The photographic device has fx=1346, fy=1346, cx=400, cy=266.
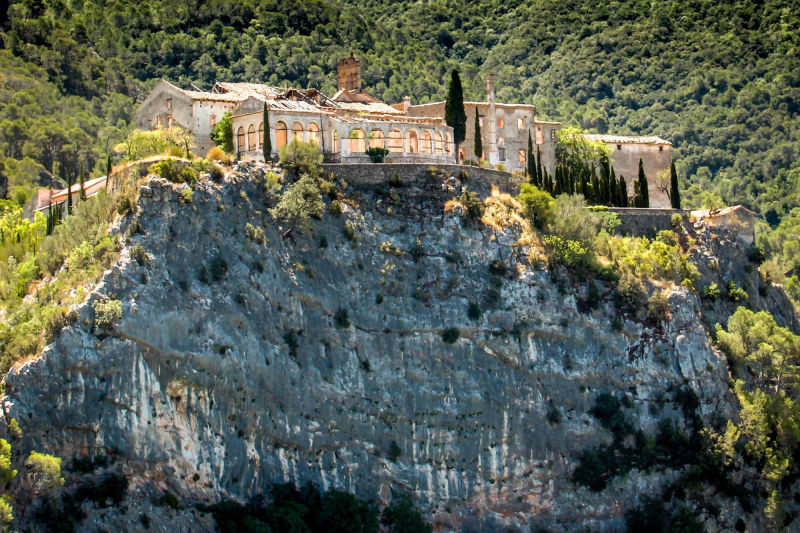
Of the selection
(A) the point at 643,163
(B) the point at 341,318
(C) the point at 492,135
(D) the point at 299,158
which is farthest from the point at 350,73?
(B) the point at 341,318

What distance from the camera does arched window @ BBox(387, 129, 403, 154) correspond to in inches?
2739

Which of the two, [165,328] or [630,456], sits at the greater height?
[165,328]

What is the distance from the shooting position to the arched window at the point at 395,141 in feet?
228

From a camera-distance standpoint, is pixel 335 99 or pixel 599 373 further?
pixel 335 99

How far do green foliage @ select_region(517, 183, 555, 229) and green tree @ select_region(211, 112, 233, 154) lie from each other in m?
15.3

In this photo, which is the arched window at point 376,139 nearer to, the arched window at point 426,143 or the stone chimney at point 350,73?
the arched window at point 426,143

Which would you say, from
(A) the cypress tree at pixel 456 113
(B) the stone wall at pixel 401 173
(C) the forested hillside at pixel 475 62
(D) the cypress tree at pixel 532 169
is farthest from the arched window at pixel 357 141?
(C) the forested hillside at pixel 475 62

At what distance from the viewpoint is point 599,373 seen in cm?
6725

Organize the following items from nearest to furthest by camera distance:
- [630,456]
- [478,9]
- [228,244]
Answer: [228,244] → [630,456] → [478,9]

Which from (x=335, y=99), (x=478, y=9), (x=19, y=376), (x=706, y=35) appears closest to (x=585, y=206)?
(x=335, y=99)

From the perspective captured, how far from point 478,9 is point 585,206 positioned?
7430 centimetres

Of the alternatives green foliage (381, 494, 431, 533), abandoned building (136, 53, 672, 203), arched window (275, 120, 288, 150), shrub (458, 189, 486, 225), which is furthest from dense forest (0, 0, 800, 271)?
green foliage (381, 494, 431, 533)

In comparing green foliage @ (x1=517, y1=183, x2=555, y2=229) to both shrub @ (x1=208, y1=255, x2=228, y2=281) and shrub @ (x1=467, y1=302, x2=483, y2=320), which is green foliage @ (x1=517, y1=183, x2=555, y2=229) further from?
shrub @ (x1=208, y1=255, x2=228, y2=281)

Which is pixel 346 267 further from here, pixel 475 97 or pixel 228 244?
pixel 475 97
